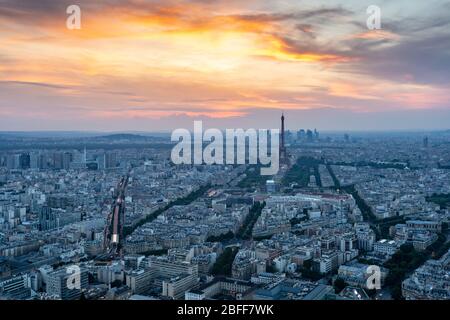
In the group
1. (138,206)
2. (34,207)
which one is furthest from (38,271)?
(34,207)

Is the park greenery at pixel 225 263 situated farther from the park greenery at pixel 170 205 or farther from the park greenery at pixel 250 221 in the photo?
the park greenery at pixel 170 205

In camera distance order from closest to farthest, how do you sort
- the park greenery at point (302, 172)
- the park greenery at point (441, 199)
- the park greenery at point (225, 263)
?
1. the park greenery at point (225, 263)
2. the park greenery at point (441, 199)
3. the park greenery at point (302, 172)

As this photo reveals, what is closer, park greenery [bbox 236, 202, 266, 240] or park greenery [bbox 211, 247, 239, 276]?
park greenery [bbox 211, 247, 239, 276]

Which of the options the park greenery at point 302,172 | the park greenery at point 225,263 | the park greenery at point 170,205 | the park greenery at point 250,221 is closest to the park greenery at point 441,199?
the park greenery at point 302,172

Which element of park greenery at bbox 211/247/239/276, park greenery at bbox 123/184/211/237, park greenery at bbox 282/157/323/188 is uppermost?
Result: park greenery at bbox 282/157/323/188

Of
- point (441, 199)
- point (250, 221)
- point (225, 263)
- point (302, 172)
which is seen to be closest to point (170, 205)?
point (250, 221)

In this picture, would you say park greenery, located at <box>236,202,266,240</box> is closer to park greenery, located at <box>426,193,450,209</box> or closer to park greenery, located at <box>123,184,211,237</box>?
park greenery, located at <box>123,184,211,237</box>

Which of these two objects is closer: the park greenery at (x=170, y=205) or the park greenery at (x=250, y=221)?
the park greenery at (x=250, y=221)

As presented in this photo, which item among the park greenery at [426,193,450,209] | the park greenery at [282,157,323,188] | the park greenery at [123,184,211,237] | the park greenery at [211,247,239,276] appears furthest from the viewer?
the park greenery at [282,157,323,188]

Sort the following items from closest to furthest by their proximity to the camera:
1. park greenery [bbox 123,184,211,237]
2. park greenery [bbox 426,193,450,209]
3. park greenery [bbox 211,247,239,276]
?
park greenery [bbox 211,247,239,276]
park greenery [bbox 123,184,211,237]
park greenery [bbox 426,193,450,209]

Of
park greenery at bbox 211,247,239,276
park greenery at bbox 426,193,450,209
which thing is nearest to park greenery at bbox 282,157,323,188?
park greenery at bbox 426,193,450,209

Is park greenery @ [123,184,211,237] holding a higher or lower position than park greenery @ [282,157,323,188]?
lower
